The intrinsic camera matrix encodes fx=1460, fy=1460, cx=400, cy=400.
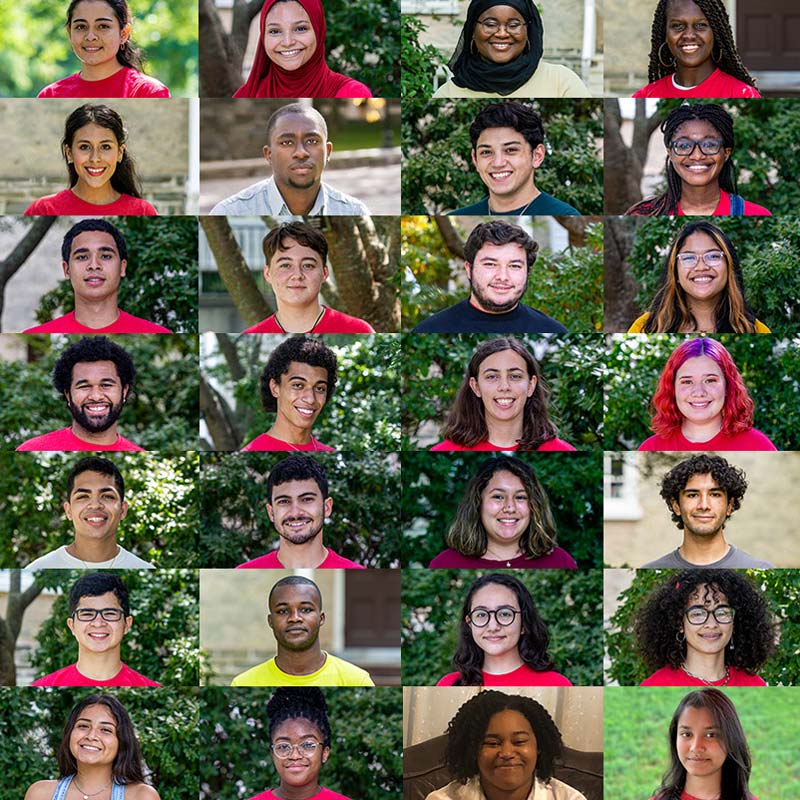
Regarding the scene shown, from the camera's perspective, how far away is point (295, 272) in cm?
625

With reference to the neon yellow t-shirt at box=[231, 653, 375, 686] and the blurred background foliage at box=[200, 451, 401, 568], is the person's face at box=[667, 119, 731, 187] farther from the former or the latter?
the neon yellow t-shirt at box=[231, 653, 375, 686]

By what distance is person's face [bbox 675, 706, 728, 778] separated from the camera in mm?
6227

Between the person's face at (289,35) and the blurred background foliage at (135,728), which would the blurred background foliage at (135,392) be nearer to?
the blurred background foliage at (135,728)

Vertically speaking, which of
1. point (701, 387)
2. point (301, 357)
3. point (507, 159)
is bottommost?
point (701, 387)

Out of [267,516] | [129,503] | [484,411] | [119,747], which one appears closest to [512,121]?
[484,411]

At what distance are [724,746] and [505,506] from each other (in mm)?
1387

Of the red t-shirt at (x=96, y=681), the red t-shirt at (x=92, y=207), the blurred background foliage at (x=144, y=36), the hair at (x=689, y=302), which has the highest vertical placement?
the blurred background foliage at (x=144, y=36)

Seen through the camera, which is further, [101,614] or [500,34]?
[101,614]

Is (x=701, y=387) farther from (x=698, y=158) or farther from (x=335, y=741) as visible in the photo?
(x=335, y=741)

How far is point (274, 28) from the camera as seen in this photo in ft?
20.5

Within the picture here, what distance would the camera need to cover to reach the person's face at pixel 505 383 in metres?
6.21

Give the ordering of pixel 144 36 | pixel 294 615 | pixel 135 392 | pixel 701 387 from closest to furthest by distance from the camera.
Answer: pixel 701 387
pixel 294 615
pixel 135 392
pixel 144 36

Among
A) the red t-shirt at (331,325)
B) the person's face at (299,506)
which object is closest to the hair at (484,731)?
the person's face at (299,506)

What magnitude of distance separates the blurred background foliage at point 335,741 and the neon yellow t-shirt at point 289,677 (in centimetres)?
4
